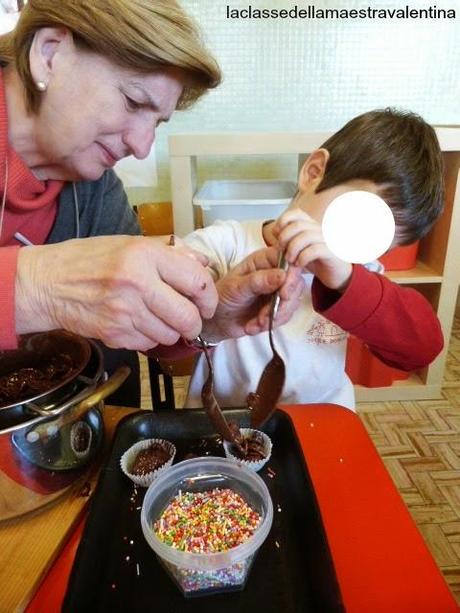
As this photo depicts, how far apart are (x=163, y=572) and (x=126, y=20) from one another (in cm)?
70

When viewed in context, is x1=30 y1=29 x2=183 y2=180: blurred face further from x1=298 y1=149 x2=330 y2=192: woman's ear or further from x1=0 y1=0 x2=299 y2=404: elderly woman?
x1=298 y1=149 x2=330 y2=192: woman's ear

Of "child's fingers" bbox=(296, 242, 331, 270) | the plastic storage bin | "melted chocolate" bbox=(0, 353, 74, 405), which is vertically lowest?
"melted chocolate" bbox=(0, 353, 74, 405)

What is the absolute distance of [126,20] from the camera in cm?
61

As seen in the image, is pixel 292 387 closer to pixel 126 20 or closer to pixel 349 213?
pixel 349 213

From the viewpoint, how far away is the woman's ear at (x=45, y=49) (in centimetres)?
65

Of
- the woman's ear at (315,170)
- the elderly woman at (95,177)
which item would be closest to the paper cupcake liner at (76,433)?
the elderly woman at (95,177)

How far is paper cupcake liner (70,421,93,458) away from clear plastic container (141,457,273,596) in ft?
0.32

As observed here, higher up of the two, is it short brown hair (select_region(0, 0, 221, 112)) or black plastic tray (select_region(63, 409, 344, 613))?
short brown hair (select_region(0, 0, 221, 112))

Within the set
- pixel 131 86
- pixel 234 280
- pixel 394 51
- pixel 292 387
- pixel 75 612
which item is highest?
pixel 394 51

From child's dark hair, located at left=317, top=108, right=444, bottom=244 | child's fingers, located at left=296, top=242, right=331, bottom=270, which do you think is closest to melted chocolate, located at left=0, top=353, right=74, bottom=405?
child's fingers, located at left=296, top=242, right=331, bottom=270

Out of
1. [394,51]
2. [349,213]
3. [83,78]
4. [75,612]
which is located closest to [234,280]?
[349,213]

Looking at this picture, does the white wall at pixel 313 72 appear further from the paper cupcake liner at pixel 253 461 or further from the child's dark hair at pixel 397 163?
the paper cupcake liner at pixel 253 461

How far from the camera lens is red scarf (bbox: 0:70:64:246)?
719mm

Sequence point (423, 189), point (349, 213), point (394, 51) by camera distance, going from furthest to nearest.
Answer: point (394, 51)
point (423, 189)
point (349, 213)
